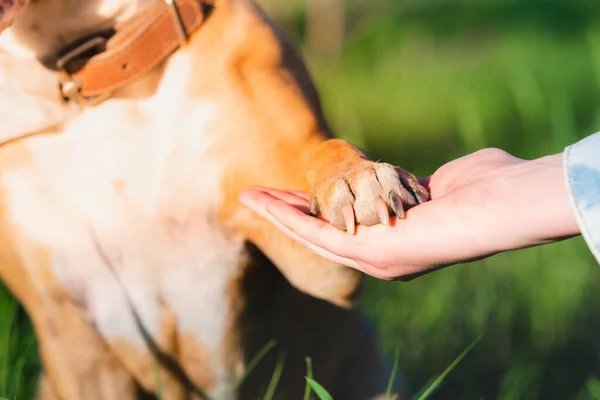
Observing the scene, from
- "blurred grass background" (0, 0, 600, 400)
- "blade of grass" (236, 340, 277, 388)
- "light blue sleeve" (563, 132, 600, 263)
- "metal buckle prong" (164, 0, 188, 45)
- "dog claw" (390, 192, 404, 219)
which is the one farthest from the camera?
"blurred grass background" (0, 0, 600, 400)

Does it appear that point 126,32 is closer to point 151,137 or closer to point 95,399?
point 151,137

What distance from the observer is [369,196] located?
4.59 ft

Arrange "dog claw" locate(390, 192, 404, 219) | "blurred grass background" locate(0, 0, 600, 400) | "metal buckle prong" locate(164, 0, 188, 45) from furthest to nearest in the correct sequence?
"blurred grass background" locate(0, 0, 600, 400)
"metal buckle prong" locate(164, 0, 188, 45)
"dog claw" locate(390, 192, 404, 219)

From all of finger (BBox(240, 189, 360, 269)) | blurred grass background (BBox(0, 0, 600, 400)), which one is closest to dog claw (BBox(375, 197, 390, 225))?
finger (BBox(240, 189, 360, 269))

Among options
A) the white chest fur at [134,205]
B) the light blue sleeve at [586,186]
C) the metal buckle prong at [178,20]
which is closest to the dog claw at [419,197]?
the light blue sleeve at [586,186]

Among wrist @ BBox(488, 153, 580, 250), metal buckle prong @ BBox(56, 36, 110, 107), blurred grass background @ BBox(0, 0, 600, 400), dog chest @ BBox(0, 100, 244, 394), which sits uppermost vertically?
metal buckle prong @ BBox(56, 36, 110, 107)

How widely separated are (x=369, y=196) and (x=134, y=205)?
531 mm

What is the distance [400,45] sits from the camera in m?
5.92

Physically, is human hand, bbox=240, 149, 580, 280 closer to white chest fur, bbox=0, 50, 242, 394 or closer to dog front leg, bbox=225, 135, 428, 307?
dog front leg, bbox=225, 135, 428, 307

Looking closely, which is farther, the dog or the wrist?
the dog

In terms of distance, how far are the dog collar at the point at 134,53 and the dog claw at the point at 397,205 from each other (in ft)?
1.82

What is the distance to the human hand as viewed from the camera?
48.9 inches

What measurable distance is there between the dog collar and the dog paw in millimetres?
→ 447

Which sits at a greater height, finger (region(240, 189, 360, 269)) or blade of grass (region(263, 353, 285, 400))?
finger (region(240, 189, 360, 269))
